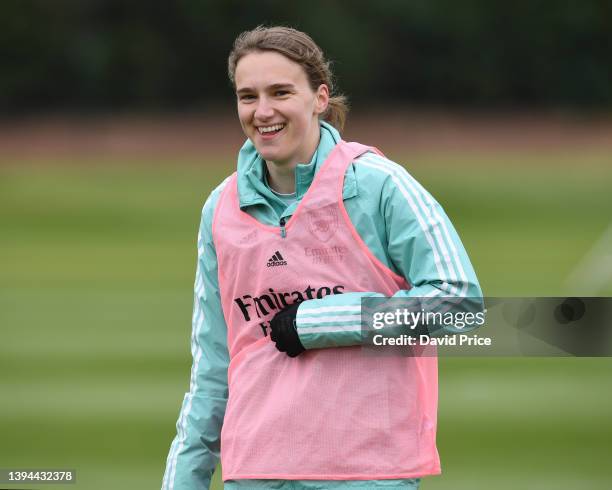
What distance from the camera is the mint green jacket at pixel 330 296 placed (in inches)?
125

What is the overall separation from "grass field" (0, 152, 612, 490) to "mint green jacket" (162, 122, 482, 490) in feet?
Result: 11.0

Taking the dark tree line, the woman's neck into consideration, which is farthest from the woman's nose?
the dark tree line

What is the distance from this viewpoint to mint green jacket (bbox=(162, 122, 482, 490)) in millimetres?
3178

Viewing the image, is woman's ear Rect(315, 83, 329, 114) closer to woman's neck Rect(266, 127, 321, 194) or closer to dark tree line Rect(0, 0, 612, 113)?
woman's neck Rect(266, 127, 321, 194)

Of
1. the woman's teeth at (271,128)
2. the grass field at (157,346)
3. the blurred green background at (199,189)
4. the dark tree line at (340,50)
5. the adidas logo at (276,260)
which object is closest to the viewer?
the adidas logo at (276,260)

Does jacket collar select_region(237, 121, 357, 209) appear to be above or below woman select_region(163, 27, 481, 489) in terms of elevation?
above

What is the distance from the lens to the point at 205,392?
3.47 m

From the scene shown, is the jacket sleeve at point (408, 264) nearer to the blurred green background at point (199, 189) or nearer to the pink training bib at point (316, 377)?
the pink training bib at point (316, 377)

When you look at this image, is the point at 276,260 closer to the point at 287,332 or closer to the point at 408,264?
the point at 287,332

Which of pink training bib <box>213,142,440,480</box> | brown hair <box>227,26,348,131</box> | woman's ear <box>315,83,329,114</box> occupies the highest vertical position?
brown hair <box>227,26,348,131</box>
